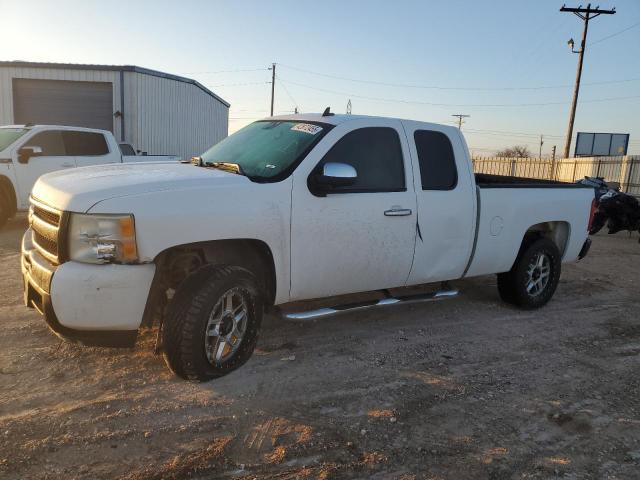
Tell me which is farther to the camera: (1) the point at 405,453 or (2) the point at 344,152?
(2) the point at 344,152

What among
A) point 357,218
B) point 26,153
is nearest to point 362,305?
point 357,218

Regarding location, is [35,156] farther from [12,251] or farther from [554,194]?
[554,194]

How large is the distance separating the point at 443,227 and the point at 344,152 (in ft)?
3.98

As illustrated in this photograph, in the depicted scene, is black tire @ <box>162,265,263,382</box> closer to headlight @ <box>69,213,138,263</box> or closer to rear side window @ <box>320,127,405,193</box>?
headlight @ <box>69,213,138,263</box>

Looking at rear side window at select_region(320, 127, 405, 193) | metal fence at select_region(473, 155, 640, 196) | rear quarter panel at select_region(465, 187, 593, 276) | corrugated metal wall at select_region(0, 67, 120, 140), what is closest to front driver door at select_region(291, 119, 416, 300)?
rear side window at select_region(320, 127, 405, 193)

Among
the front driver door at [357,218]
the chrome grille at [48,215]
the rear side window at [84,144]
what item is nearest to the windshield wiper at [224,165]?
the front driver door at [357,218]

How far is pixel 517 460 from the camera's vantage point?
2861 mm

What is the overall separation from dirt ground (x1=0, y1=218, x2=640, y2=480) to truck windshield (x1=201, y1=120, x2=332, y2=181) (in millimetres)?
1494

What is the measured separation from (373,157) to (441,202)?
80cm

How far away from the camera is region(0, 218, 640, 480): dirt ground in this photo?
9.00ft

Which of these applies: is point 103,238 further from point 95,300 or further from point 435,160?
point 435,160

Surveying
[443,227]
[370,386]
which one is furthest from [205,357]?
[443,227]

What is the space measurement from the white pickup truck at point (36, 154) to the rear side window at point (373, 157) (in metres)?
7.32

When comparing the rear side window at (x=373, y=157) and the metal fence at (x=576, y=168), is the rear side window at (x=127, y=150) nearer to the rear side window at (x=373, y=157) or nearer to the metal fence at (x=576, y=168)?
the rear side window at (x=373, y=157)
